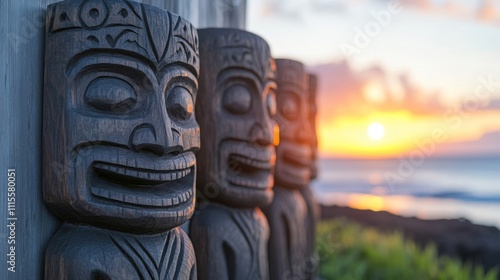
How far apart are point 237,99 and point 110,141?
105 cm

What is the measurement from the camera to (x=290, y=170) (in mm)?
4129

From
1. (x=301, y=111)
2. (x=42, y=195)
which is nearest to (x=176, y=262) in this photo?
(x=42, y=195)

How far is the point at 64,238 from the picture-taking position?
81.9 inches

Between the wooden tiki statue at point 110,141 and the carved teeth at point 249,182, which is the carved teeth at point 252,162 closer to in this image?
the carved teeth at point 249,182

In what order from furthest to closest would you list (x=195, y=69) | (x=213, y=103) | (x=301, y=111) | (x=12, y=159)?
(x=301, y=111) → (x=213, y=103) → (x=195, y=69) → (x=12, y=159)

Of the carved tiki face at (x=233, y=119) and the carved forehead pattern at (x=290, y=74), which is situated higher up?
the carved forehead pattern at (x=290, y=74)

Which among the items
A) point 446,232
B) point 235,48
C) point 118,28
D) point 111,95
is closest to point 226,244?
point 235,48

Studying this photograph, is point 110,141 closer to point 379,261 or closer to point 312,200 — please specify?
point 312,200

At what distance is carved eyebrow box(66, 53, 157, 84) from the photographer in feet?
6.66

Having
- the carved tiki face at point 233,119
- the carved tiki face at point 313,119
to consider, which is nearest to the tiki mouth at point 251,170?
the carved tiki face at point 233,119

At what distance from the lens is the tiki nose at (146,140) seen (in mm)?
2072

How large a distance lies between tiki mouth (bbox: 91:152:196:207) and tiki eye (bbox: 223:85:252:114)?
0.76 m

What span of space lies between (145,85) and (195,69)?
329 mm

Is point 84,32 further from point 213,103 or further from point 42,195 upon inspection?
point 213,103
